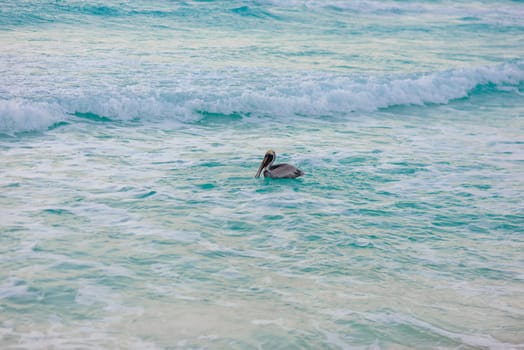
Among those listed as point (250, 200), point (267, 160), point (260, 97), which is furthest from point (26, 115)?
point (250, 200)

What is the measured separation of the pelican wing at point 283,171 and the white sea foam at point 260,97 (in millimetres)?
5119

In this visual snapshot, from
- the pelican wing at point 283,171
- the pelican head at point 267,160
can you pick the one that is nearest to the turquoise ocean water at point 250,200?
the pelican wing at point 283,171

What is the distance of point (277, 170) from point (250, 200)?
3.44 ft

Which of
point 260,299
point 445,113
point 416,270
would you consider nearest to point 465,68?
point 445,113

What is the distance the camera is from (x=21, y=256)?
22.4ft

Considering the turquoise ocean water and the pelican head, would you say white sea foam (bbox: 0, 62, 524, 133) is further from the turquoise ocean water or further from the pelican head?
the pelican head

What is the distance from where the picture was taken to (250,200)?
9.18 metres

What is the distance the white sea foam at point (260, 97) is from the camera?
44.9 ft

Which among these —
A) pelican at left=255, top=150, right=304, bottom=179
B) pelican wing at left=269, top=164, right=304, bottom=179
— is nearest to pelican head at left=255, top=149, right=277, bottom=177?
pelican at left=255, top=150, right=304, bottom=179

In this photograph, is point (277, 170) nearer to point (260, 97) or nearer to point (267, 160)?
point (267, 160)

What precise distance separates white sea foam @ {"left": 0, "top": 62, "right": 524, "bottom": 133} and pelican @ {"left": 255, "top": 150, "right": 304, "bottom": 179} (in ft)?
15.9

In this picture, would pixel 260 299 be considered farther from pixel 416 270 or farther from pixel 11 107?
pixel 11 107

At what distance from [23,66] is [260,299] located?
43.7 ft

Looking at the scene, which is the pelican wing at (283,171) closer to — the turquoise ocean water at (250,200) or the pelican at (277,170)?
the pelican at (277,170)
